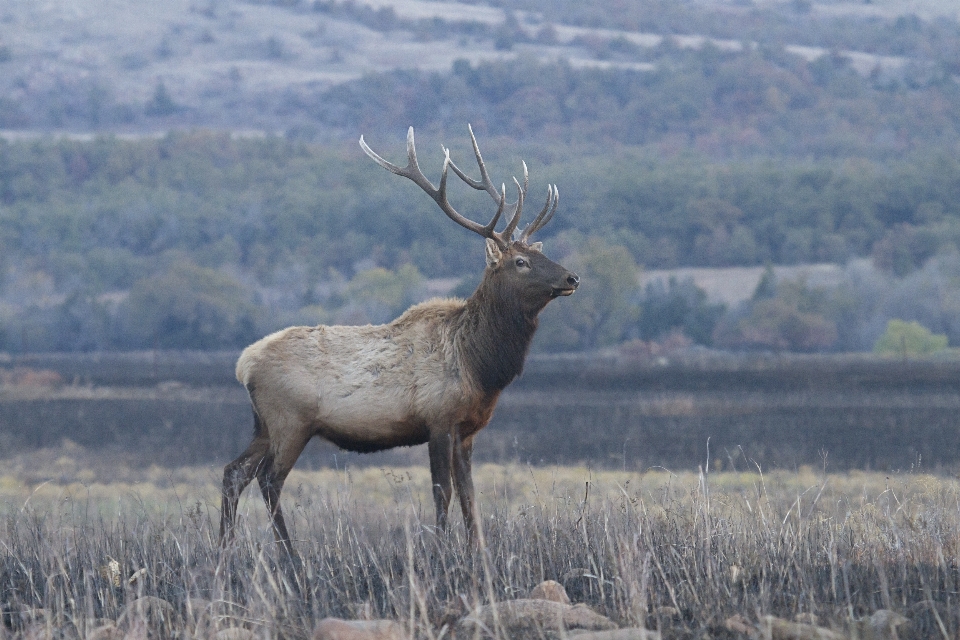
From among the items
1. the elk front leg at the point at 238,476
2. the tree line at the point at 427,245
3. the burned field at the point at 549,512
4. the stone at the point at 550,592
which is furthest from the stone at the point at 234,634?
the tree line at the point at 427,245

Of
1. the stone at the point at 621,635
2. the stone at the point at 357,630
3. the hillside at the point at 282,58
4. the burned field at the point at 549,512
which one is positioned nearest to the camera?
the stone at the point at 621,635

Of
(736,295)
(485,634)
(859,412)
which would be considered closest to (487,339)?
(485,634)

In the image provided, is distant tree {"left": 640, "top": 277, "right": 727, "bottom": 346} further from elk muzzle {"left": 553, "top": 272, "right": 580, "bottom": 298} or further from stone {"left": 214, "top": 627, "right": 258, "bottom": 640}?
stone {"left": 214, "top": 627, "right": 258, "bottom": 640}

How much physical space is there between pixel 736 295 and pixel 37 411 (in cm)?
5160

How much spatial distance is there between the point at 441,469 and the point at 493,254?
1782 millimetres

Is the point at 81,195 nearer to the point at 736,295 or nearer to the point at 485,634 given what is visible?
the point at 736,295

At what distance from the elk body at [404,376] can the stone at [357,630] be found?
11.1 ft

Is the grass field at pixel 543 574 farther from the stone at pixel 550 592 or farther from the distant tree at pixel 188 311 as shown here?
the distant tree at pixel 188 311

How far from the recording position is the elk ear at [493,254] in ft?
34.3

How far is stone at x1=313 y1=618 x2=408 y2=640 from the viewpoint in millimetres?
6309

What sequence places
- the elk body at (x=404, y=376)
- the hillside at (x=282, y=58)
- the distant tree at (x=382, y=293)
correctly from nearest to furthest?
the elk body at (x=404, y=376) < the distant tree at (x=382, y=293) < the hillside at (x=282, y=58)

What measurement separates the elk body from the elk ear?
0.04 feet

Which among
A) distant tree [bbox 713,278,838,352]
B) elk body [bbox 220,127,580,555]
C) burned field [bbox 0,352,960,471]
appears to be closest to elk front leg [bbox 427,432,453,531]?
elk body [bbox 220,127,580,555]

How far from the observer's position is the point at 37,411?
38438mm
